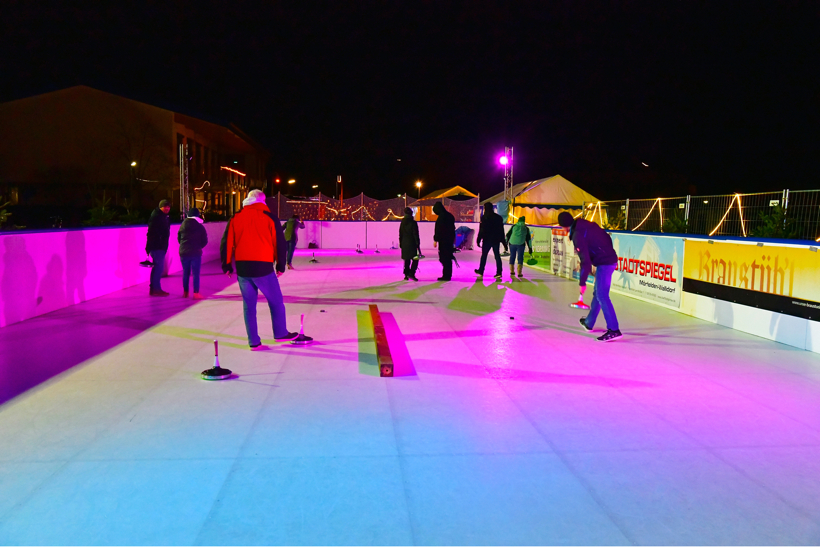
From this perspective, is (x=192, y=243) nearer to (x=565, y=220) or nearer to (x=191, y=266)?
(x=191, y=266)

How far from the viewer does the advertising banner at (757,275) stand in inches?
277

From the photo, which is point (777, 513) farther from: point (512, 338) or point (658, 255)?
point (658, 255)

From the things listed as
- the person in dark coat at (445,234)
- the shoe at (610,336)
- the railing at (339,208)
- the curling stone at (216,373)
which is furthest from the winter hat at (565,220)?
the railing at (339,208)

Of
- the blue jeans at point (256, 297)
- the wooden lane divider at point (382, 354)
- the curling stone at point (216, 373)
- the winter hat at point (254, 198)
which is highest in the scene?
the winter hat at point (254, 198)

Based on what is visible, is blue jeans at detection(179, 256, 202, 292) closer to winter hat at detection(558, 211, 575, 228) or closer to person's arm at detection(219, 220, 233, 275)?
person's arm at detection(219, 220, 233, 275)

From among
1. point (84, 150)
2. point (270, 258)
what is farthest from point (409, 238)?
point (84, 150)

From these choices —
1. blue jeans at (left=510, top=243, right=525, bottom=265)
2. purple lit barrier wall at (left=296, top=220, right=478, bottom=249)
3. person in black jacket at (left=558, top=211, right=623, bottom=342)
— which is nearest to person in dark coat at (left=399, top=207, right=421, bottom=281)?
blue jeans at (left=510, top=243, right=525, bottom=265)

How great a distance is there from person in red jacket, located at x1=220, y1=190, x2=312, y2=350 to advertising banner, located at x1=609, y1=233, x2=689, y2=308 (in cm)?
680

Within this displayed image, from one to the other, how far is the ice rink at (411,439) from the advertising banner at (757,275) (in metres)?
0.61

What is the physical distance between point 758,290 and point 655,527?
612cm

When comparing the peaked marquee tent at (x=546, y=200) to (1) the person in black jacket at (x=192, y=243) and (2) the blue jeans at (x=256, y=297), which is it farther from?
(2) the blue jeans at (x=256, y=297)

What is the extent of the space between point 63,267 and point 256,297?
4922 millimetres

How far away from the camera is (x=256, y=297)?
6.53m

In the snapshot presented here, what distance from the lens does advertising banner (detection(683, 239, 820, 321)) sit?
7.03 m
